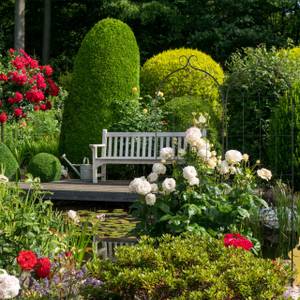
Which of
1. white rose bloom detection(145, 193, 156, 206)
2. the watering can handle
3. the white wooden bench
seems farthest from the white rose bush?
the watering can handle

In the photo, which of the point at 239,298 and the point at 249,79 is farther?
the point at 249,79

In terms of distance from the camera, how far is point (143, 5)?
58.7ft

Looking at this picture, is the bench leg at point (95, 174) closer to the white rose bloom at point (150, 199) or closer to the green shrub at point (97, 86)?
the green shrub at point (97, 86)

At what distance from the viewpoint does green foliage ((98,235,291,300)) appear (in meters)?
2.89

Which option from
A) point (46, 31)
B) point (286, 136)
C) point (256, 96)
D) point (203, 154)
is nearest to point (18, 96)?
point (256, 96)

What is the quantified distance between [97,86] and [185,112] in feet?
4.75

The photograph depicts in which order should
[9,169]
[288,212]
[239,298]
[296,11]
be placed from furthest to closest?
[296,11] < [9,169] < [288,212] < [239,298]

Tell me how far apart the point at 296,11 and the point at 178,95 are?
9.61m

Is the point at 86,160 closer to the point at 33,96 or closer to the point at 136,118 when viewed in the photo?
the point at 136,118

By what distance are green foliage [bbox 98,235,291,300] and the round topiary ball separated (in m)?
6.24

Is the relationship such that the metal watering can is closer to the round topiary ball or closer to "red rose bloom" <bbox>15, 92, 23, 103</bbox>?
the round topiary ball

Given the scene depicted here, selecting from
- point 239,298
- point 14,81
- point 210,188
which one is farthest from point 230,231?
point 14,81

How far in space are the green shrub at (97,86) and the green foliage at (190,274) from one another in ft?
22.7

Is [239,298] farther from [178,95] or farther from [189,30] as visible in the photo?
[189,30]
